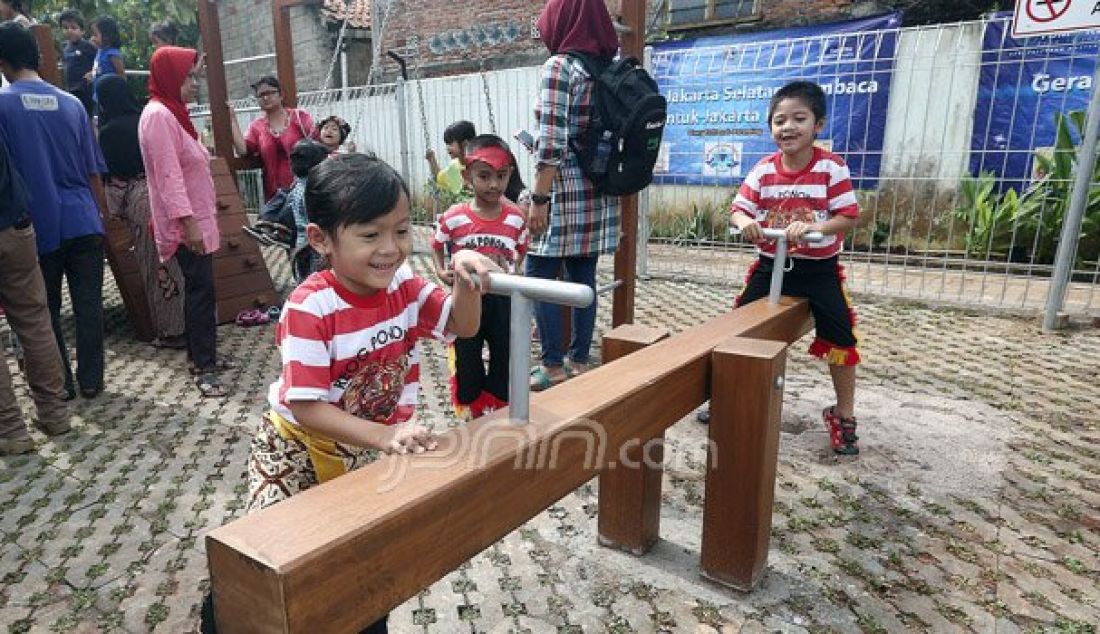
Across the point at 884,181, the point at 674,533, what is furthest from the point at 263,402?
the point at 884,181

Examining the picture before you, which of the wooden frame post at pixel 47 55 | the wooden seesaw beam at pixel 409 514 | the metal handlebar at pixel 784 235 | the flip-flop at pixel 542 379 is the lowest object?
the flip-flop at pixel 542 379

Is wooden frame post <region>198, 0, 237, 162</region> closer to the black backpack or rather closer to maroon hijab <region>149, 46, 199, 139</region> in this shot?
maroon hijab <region>149, 46, 199, 139</region>

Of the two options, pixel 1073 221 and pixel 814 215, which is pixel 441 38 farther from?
pixel 814 215

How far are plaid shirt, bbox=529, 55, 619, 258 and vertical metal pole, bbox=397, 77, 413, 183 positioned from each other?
4.71 m

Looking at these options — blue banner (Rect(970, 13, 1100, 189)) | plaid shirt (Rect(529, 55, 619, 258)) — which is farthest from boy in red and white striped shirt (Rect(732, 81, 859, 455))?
blue banner (Rect(970, 13, 1100, 189))

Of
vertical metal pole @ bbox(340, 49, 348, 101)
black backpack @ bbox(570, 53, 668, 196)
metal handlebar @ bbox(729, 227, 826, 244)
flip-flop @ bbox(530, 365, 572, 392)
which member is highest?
vertical metal pole @ bbox(340, 49, 348, 101)

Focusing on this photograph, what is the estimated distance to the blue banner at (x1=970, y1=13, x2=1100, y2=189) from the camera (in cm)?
576

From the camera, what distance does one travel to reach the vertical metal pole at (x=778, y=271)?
2586mm

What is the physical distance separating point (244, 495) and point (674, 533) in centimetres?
157

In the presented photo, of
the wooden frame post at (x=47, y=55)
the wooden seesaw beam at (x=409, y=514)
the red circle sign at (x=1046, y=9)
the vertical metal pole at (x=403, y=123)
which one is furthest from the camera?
the vertical metal pole at (x=403, y=123)

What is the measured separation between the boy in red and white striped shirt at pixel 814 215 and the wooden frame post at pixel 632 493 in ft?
2.71

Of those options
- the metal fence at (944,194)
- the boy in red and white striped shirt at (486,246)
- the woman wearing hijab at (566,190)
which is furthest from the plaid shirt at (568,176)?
the metal fence at (944,194)

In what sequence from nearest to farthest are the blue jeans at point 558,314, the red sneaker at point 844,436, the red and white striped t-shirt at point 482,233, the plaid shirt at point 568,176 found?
the red sneaker at point 844,436 → the red and white striped t-shirt at point 482,233 → the plaid shirt at point 568,176 → the blue jeans at point 558,314

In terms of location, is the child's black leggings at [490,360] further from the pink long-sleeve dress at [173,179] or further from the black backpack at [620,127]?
the pink long-sleeve dress at [173,179]
